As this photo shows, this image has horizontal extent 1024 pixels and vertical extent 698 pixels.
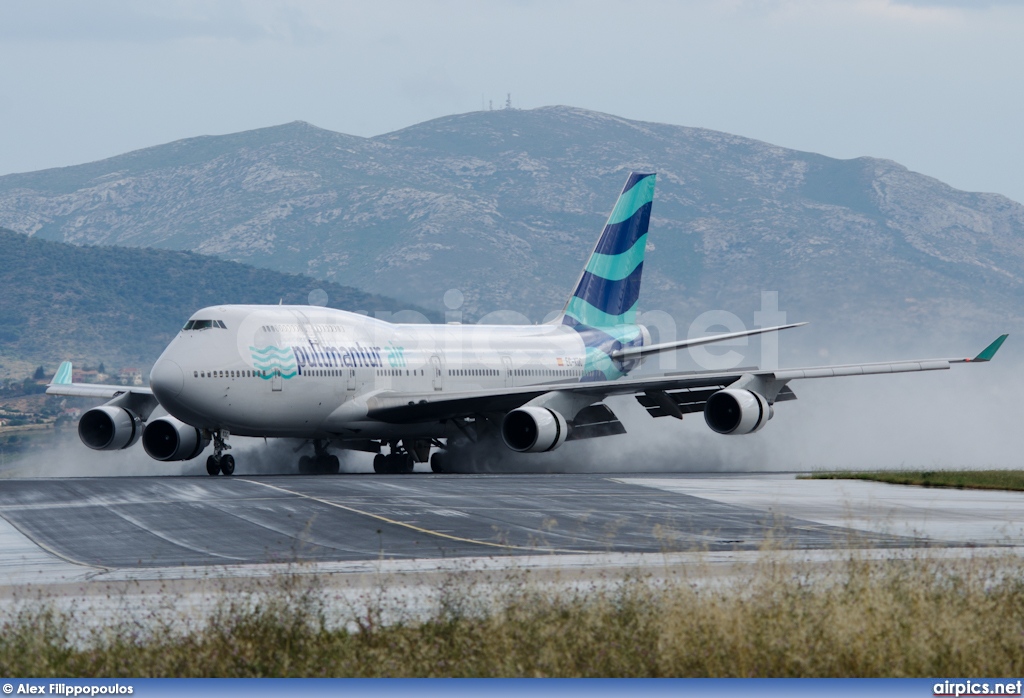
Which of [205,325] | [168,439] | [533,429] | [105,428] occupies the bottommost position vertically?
[168,439]

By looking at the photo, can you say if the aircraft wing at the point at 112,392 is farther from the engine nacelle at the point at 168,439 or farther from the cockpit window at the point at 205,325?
the cockpit window at the point at 205,325

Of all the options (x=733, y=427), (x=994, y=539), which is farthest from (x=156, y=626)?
(x=733, y=427)

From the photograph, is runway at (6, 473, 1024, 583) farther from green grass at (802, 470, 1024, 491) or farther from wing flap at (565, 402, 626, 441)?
wing flap at (565, 402, 626, 441)

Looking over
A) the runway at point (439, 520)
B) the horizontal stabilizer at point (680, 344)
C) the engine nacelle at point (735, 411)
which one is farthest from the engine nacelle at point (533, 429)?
the horizontal stabilizer at point (680, 344)

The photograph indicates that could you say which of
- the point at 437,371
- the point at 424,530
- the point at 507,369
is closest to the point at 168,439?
the point at 437,371

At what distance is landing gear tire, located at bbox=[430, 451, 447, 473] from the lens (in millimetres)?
44688

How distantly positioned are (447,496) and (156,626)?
48.5 ft

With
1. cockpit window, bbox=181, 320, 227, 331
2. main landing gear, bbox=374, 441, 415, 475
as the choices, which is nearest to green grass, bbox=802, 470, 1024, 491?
main landing gear, bbox=374, 441, 415, 475

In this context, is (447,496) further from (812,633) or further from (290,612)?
(812,633)

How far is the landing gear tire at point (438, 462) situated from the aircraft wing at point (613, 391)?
Answer: 3.35m

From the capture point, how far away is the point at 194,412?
36.1 meters

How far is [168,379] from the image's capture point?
116 ft

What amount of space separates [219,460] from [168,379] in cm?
313

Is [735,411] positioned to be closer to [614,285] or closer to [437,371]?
[437,371]
